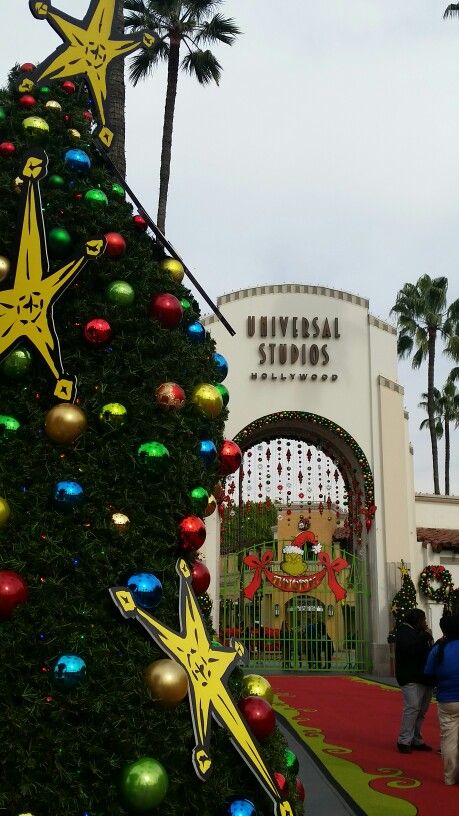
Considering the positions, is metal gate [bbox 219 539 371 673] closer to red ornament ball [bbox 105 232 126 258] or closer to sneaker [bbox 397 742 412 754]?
sneaker [bbox 397 742 412 754]

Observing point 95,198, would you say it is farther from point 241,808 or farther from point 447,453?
point 447,453

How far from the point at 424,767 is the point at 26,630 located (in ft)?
16.2

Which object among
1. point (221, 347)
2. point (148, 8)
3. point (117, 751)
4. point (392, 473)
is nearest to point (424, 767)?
point (117, 751)

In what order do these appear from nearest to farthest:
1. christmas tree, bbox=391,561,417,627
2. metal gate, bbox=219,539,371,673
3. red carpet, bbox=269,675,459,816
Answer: red carpet, bbox=269,675,459,816 < christmas tree, bbox=391,561,417,627 < metal gate, bbox=219,539,371,673

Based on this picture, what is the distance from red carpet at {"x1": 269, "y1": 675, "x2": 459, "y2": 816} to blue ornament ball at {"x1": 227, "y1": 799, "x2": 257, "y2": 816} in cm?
255

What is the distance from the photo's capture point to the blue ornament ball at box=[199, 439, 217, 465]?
115 inches

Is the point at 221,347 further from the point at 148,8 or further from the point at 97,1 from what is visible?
the point at 97,1

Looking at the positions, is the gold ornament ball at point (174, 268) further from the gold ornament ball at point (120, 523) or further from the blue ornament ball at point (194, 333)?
the gold ornament ball at point (120, 523)

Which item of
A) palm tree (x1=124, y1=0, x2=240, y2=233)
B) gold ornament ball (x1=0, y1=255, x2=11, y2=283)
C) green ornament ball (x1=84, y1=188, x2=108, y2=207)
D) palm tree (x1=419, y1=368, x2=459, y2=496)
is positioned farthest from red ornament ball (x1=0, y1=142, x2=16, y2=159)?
palm tree (x1=419, y1=368, x2=459, y2=496)

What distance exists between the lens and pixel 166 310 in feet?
9.76

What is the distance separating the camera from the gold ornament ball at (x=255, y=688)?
2812 millimetres

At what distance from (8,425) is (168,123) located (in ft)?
46.9

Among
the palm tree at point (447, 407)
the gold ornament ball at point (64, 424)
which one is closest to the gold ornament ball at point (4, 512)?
the gold ornament ball at point (64, 424)

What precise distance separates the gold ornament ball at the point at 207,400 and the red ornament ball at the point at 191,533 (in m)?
0.47
